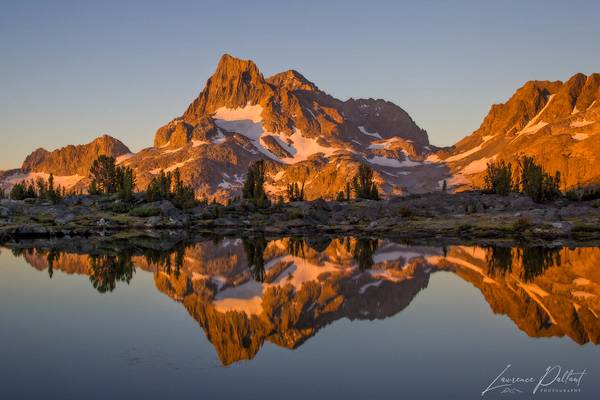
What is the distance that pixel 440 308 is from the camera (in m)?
33.1

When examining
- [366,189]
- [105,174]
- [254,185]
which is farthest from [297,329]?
[105,174]

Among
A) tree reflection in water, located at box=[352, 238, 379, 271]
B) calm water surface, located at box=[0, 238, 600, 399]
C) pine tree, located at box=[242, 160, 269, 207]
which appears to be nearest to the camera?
calm water surface, located at box=[0, 238, 600, 399]

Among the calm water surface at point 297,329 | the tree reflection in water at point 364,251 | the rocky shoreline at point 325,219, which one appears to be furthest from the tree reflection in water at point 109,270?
the rocky shoreline at point 325,219

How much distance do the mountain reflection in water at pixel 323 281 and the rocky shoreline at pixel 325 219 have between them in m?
19.6

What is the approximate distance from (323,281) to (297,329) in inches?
635

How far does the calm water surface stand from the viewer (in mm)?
19406

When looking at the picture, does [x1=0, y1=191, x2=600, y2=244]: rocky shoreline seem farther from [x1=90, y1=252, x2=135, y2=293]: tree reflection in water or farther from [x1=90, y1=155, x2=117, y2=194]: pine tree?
[x1=90, y1=252, x2=135, y2=293]: tree reflection in water

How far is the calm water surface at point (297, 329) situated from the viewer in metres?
19.4

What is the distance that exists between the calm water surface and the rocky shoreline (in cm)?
3391

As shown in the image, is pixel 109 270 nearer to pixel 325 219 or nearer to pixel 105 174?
pixel 325 219

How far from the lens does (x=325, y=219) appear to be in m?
120

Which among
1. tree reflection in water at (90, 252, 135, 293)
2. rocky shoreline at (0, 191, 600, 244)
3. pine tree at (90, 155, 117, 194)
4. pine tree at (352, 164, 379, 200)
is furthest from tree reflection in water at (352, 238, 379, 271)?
pine tree at (90, 155, 117, 194)

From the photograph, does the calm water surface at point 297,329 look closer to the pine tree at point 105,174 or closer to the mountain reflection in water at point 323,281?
the mountain reflection in water at point 323,281

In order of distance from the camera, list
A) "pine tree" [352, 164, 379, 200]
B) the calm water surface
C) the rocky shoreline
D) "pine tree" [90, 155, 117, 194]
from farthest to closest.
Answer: "pine tree" [90, 155, 117, 194], "pine tree" [352, 164, 379, 200], the rocky shoreline, the calm water surface
